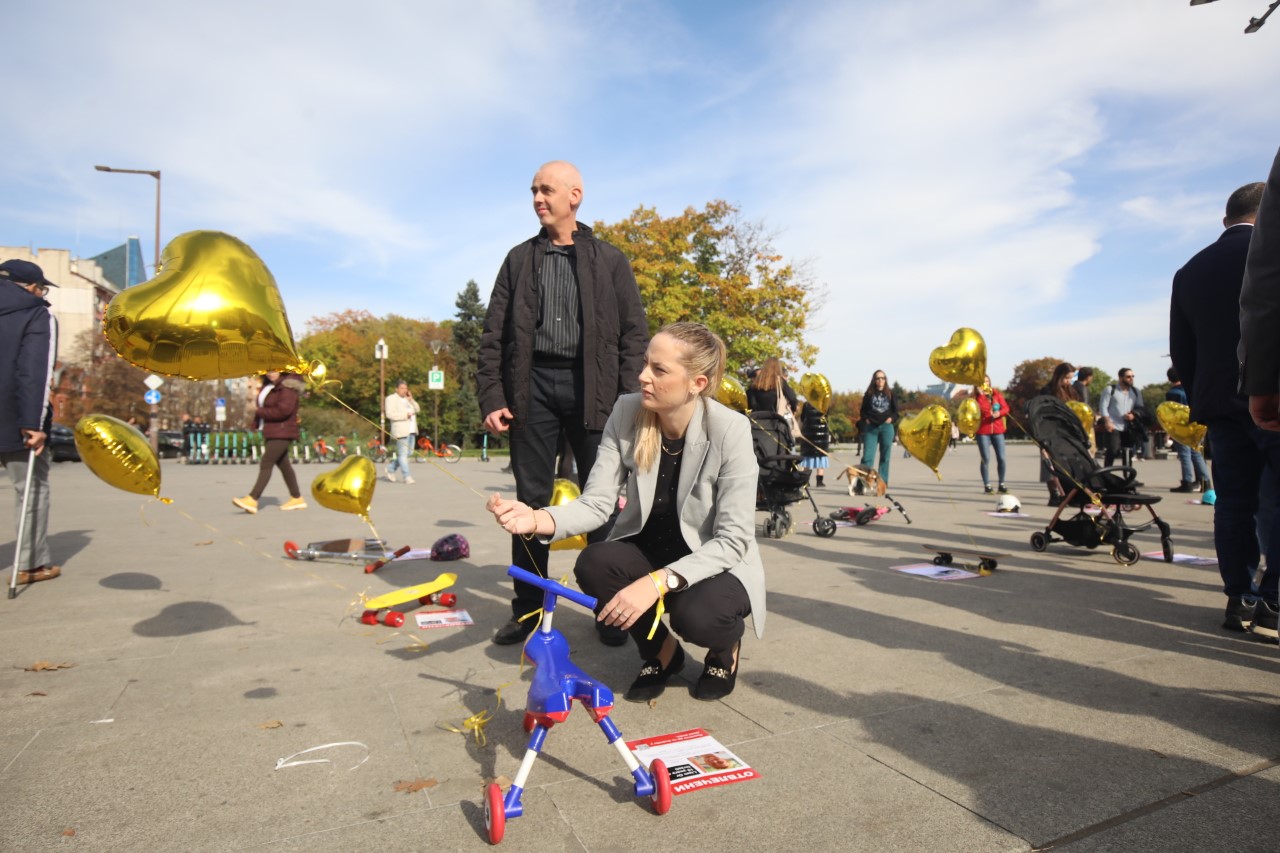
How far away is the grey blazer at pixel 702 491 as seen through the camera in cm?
280

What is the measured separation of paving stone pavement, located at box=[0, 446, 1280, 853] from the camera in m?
2.02

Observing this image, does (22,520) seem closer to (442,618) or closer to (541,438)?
(442,618)

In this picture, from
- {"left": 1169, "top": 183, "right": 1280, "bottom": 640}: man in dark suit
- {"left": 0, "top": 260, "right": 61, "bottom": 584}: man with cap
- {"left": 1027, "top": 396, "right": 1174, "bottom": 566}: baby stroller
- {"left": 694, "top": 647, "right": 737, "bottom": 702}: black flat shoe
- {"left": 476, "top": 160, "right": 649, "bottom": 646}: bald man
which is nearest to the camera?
{"left": 694, "top": 647, "right": 737, "bottom": 702}: black flat shoe

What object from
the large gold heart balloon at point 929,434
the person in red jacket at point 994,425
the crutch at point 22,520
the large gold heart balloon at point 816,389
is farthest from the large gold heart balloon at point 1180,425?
the crutch at point 22,520

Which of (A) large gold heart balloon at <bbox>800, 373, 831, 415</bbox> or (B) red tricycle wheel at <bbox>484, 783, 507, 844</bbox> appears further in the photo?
(A) large gold heart balloon at <bbox>800, 373, 831, 415</bbox>

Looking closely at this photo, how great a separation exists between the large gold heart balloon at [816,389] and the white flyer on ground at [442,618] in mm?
5336

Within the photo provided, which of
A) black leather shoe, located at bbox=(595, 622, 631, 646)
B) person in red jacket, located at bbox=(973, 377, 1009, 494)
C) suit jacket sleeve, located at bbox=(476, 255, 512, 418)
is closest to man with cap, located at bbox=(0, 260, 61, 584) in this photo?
suit jacket sleeve, located at bbox=(476, 255, 512, 418)

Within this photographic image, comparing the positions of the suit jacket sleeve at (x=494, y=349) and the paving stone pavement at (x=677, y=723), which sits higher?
the suit jacket sleeve at (x=494, y=349)

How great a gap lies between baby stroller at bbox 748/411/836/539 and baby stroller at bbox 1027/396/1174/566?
198 cm

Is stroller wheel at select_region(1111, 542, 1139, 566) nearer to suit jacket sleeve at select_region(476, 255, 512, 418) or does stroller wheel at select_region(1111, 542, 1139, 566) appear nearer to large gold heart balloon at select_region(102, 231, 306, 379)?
suit jacket sleeve at select_region(476, 255, 512, 418)

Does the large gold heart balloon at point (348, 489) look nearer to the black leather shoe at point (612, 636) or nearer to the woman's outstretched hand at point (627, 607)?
the black leather shoe at point (612, 636)

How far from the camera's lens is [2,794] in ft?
7.18

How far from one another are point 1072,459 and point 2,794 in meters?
6.62

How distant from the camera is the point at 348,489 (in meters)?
5.17
